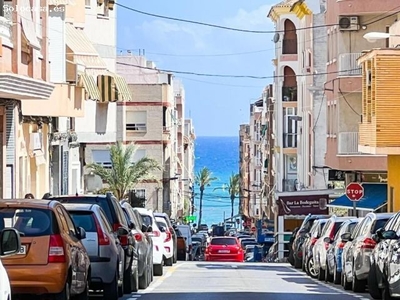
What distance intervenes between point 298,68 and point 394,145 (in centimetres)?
4493

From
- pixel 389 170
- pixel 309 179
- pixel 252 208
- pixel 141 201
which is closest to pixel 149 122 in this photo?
pixel 141 201

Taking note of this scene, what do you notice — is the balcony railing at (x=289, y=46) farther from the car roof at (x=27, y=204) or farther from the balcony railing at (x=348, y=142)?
the car roof at (x=27, y=204)

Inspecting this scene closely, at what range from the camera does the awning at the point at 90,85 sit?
42469 millimetres

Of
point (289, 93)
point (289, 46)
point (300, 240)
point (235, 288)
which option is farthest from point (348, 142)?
point (289, 93)

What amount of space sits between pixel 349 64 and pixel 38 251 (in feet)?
116

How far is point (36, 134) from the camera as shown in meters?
38.5

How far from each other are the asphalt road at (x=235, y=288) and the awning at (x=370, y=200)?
15.1m

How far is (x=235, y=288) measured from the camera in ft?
82.6

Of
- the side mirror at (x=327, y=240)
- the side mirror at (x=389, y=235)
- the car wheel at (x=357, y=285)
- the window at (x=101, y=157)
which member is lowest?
the car wheel at (x=357, y=285)

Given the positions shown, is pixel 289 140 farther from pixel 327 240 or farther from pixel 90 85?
pixel 327 240

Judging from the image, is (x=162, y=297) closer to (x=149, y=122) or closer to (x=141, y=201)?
(x=141, y=201)

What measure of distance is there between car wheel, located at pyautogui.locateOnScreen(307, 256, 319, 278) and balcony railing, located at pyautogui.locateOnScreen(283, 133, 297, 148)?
5041 centimetres

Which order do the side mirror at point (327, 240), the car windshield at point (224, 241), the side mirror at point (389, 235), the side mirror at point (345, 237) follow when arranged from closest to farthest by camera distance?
the side mirror at point (389, 235)
the side mirror at point (345, 237)
the side mirror at point (327, 240)
the car windshield at point (224, 241)

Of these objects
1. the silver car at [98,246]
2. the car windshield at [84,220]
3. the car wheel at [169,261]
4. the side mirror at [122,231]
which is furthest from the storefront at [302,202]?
the car windshield at [84,220]
